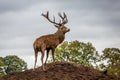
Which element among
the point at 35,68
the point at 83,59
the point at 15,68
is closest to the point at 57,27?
the point at 35,68

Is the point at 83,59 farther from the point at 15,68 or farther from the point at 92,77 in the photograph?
the point at 92,77

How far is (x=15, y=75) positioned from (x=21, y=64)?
2287 inches

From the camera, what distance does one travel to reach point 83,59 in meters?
60.5

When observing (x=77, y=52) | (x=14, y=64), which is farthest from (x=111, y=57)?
(x=14, y=64)

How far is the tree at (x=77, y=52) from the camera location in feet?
198

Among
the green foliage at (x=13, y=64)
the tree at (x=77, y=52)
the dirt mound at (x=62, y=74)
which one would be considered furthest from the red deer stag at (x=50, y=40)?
the green foliage at (x=13, y=64)

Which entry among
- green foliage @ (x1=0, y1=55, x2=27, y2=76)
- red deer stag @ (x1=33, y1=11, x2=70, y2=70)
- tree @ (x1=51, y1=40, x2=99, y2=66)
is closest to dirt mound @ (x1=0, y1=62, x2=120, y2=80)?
red deer stag @ (x1=33, y1=11, x2=70, y2=70)

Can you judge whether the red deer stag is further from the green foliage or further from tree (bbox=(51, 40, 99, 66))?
the green foliage

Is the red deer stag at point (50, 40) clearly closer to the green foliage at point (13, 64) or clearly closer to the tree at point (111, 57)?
the tree at point (111, 57)

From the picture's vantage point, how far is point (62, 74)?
2345cm

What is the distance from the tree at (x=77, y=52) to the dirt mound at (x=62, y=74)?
115ft

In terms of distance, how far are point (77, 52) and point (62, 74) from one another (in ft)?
121

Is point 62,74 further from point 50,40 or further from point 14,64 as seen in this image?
point 14,64

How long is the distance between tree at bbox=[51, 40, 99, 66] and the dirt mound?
3510 cm
